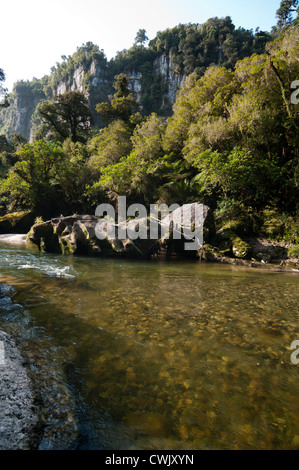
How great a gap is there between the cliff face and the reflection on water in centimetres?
5261

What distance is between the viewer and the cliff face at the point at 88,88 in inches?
2520

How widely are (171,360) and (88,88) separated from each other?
86.7 meters

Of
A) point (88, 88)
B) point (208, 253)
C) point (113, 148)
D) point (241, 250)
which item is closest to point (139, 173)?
point (113, 148)

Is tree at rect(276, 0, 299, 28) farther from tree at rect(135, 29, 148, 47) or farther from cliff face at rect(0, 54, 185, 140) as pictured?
tree at rect(135, 29, 148, 47)

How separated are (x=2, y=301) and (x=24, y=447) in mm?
3497

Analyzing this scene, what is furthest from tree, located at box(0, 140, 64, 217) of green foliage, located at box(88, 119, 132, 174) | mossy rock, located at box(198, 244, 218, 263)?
mossy rock, located at box(198, 244, 218, 263)

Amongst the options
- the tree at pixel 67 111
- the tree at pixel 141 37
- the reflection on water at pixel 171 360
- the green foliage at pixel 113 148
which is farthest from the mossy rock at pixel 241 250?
the tree at pixel 141 37

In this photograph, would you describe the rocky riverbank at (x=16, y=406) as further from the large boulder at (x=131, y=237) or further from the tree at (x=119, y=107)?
the tree at (x=119, y=107)

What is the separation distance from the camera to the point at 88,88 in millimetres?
71875

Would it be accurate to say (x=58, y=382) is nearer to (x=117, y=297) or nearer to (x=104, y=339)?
(x=104, y=339)

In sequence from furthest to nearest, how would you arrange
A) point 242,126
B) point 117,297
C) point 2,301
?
point 242,126, point 117,297, point 2,301

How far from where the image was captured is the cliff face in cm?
6400
